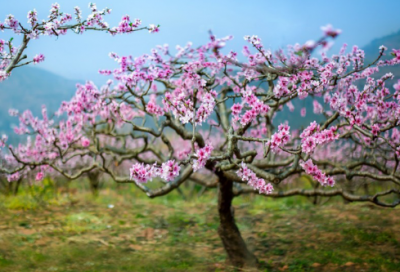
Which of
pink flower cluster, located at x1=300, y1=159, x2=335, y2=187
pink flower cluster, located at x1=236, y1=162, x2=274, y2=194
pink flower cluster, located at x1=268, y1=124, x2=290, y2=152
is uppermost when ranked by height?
pink flower cluster, located at x1=268, y1=124, x2=290, y2=152

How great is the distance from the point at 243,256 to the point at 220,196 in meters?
1.16

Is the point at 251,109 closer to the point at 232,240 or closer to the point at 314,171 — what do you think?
the point at 314,171

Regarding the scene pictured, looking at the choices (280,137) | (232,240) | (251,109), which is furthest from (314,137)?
(232,240)

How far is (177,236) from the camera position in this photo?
883cm

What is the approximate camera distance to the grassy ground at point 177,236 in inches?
268

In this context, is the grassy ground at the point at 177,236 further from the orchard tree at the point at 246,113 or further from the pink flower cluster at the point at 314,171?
the pink flower cluster at the point at 314,171

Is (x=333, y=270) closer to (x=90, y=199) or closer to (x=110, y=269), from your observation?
(x=110, y=269)

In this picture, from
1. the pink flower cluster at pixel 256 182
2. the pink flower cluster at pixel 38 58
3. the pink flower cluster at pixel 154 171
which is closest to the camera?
the pink flower cluster at pixel 154 171

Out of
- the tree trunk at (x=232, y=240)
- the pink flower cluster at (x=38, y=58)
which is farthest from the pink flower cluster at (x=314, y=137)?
the pink flower cluster at (x=38, y=58)

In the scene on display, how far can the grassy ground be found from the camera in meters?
6.80

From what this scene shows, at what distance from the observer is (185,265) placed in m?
6.86

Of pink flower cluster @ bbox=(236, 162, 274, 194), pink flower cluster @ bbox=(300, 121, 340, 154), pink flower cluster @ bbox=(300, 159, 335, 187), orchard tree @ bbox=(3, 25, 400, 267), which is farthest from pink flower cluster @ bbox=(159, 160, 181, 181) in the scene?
pink flower cluster @ bbox=(300, 159, 335, 187)

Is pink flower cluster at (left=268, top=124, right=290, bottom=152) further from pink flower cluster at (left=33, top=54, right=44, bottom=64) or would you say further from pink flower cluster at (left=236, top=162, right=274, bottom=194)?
pink flower cluster at (left=33, top=54, right=44, bottom=64)

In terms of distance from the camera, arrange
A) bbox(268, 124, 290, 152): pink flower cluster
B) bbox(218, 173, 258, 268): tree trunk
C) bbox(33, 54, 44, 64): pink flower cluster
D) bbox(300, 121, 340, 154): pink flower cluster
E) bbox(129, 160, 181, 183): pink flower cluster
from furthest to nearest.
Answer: bbox(218, 173, 258, 268): tree trunk, bbox(33, 54, 44, 64): pink flower cluster, bbox(129, 160, 181, 183): pink flower cluster, bbox(300, 121, 340, 154): pink flower cluster, bbox(268, 124, 290, 152): pink flower cluster
